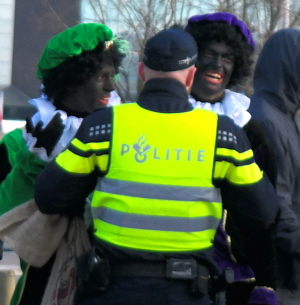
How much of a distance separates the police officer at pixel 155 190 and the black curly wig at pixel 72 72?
3.12 ft

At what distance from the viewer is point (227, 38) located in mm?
3574

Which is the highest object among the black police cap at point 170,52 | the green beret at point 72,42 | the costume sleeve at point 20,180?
the black police cap at point 170,52

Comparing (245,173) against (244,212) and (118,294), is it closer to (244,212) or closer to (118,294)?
(244,212)

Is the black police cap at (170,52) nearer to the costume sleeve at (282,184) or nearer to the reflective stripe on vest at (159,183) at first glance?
the reflective stripe on vest at (159,183)

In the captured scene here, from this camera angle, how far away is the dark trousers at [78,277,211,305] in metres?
2.60

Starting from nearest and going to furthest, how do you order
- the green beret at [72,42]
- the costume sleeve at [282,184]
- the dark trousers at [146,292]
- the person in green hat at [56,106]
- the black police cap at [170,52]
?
1. the dark trousers at [146,292]
2. the black police cap at [170,52]
3. the costume sleeve at [282,184]
4. the person in green hat at [56,106]
5. the green beret at [72,42]

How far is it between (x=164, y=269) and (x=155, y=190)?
28cm

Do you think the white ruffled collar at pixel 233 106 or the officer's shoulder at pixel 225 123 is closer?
the officer's shoulder at pixel 225 123

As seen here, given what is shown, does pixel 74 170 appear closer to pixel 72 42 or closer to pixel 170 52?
pixel 170 52

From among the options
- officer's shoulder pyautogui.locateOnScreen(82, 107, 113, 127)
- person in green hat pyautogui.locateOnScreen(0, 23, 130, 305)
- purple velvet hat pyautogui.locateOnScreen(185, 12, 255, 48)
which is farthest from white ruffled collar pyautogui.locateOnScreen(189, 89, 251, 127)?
officer's shoulder pyautogui.locateOnScreen(82, 107, 113, 127)

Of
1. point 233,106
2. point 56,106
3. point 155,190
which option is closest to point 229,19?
point 233,106

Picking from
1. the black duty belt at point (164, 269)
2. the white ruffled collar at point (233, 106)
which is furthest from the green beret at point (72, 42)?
the black duty belt at point (164, 269)

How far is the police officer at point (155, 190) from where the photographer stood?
103 inches

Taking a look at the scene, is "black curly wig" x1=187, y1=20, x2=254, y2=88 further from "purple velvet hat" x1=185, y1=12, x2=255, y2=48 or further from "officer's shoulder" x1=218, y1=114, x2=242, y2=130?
"officer's shoulder" x1=218, y1=114, x2=242, y2=130
